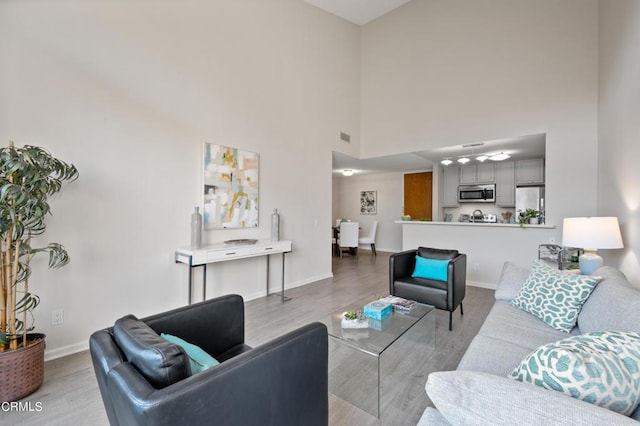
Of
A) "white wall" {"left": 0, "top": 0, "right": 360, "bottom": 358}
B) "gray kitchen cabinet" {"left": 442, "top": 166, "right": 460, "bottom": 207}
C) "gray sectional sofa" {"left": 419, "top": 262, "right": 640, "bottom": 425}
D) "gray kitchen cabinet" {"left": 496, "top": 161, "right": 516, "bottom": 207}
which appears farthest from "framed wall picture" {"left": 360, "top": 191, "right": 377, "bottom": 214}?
"gray sectional sofa" {"left": 419, "top": 262, "right": 640, "bottom": 425}

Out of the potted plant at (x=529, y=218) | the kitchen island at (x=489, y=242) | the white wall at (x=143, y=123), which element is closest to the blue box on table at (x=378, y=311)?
the white wall at (x=143, y=123)

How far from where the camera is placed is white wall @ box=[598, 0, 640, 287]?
7.38 feet

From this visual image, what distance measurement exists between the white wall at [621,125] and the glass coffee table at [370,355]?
183 cm

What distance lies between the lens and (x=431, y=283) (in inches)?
116

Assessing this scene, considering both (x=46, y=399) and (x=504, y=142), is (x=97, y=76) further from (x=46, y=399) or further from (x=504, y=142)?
(x=504, y=142)

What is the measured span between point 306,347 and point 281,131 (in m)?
3.55

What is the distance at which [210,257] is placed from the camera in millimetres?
2988

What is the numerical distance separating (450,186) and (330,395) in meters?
6.23

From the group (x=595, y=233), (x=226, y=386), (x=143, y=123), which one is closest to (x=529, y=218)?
(x=595, y=233)

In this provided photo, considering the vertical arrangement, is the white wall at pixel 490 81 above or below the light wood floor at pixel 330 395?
above

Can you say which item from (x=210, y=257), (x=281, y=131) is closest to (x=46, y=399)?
(x=210, y=257)

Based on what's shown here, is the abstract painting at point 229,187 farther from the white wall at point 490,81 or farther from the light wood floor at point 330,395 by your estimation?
the white wall at point 490,81

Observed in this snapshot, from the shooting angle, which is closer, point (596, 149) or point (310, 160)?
point (596, 149)

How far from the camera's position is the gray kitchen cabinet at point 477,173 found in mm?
6367
